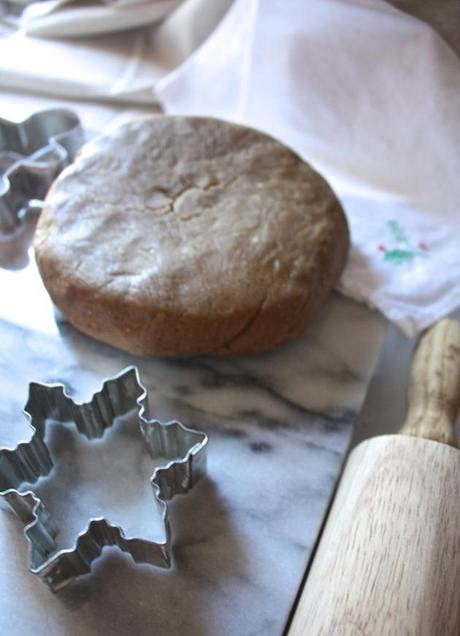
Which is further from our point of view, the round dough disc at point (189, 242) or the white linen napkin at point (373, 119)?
the white linen napkin at point (373, 119)

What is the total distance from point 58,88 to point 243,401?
749 mm

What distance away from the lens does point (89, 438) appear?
0.62 metres

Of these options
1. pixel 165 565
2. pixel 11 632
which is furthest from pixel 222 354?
pixel 11 632

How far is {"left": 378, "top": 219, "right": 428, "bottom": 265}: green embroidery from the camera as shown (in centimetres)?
82

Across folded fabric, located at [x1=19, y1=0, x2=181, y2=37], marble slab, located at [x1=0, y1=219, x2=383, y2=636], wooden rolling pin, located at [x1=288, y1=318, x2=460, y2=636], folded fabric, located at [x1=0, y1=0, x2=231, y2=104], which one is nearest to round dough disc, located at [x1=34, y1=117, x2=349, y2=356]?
marble slab, located at [x1=0, y1=219, x2=383, y2=636]

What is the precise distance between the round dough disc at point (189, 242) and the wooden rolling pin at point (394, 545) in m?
0.19

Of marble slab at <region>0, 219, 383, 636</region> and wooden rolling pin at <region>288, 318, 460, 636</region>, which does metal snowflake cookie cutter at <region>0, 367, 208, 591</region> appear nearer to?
marble slab at <region>0, 219, 383, 636</region>

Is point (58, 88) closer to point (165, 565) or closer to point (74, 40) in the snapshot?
point (74, 40)

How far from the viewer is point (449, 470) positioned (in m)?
0.52

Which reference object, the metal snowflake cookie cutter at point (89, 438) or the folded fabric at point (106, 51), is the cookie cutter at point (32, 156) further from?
the metal snowflake cookie cutter at point (89, 438)

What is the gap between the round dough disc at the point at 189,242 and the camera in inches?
24.7

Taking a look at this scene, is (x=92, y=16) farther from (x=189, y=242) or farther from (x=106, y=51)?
(x=189, y=242)

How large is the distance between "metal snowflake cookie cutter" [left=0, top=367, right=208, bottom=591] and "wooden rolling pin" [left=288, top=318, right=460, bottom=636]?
14 cm

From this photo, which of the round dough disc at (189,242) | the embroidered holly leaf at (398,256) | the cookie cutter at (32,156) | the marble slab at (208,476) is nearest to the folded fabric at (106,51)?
the cookie cutter at (32,156)
